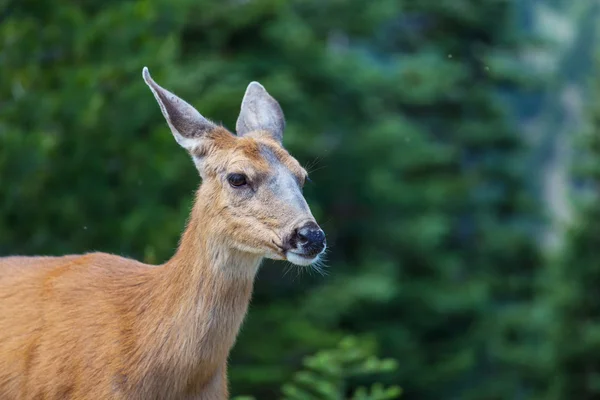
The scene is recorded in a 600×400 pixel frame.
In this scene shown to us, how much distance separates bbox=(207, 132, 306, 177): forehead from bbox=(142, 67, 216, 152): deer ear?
4.8 inches

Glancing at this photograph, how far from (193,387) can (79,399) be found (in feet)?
2.11

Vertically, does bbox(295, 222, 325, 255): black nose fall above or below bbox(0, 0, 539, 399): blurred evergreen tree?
below

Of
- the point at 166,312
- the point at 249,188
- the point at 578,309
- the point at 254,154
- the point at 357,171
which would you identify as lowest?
the point at 166,312

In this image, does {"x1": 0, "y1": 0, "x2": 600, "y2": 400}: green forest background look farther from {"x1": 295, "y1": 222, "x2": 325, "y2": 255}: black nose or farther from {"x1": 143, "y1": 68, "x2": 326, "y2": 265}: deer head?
{"x1": 295, "y1": 222, "x2": 325, "y2": 255}: black nose

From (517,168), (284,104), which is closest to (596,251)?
(284,104)

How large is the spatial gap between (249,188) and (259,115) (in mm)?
1061

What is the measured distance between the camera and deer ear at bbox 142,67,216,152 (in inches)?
271

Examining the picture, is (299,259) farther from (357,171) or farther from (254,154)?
(357,171)

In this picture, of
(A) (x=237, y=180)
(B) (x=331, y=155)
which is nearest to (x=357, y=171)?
(B) (x=331, y=155)

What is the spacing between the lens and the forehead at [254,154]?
690 centimetres

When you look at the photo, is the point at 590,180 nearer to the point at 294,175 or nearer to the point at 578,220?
the point at 578,220

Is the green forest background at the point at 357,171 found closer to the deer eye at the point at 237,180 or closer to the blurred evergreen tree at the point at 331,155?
the blurred evergreen tree at the point at 331,155

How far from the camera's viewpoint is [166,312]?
6.81m

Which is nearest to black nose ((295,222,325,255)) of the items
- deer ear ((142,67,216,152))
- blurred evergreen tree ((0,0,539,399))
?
deer ear ((142,67,216,152))
